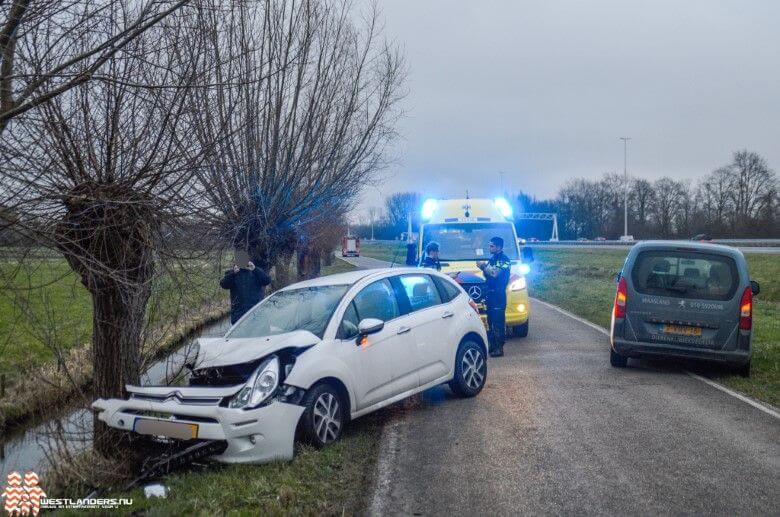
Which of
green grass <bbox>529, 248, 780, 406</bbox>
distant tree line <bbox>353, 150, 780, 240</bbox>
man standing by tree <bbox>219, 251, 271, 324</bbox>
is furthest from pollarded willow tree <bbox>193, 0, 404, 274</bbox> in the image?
distant tree line <bbox>353, 150, 780, 240</bbox>

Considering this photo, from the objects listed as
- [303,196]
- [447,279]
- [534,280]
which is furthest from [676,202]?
[447,279]

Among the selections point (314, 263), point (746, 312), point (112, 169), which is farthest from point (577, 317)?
point (314, 263)

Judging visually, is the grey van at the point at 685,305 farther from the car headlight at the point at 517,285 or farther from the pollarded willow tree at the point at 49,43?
the pollarded willow tree at the point at 49,43

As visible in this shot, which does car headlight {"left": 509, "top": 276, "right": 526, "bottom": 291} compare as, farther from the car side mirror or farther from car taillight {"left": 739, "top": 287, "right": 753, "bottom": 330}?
the car side mirror

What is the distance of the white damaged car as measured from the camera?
20.8 feet

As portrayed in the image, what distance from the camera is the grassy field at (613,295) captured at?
10.4 m

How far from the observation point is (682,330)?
34.3 feet

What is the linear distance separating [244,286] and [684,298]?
6.30m

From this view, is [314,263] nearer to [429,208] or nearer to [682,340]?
[429,208]

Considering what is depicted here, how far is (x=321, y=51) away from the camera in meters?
16.2

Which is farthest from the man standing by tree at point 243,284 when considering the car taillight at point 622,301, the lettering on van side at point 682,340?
the lettering on van side at point 682,340

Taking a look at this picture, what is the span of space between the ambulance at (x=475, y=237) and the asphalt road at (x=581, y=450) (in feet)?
11.3

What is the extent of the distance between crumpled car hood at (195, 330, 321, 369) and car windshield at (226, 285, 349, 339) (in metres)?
0.23

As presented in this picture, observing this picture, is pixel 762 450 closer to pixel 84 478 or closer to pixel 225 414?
pixel 225 414
